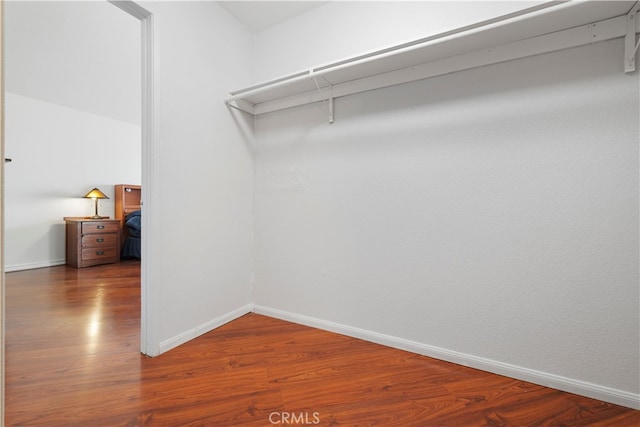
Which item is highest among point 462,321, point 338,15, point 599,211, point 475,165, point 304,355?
point 338,15

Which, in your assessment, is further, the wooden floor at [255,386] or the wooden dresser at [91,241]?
the wooden dresser at [91,241]

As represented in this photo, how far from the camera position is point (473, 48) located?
139 cm

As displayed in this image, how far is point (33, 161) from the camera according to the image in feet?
11.8

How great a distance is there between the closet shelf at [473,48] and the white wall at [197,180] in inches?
11.4

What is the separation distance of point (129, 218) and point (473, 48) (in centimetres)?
504

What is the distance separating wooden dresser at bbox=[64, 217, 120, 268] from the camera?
3658mm

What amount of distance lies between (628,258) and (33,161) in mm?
5818

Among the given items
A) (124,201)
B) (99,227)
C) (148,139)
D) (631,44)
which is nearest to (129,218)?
(124,201)

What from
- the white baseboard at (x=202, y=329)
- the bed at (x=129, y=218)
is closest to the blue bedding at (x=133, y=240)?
the bed at (x=129, y=218)

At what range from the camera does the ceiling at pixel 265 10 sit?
1.89m

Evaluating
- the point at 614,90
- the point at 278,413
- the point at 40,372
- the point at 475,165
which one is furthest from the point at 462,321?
the point at 40,372

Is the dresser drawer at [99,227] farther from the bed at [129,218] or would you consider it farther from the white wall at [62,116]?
the white wall at [62,116]

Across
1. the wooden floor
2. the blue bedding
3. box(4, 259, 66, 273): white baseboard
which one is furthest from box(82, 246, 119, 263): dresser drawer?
the wooden floor

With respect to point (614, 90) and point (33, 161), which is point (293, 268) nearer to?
point (614, 90)
